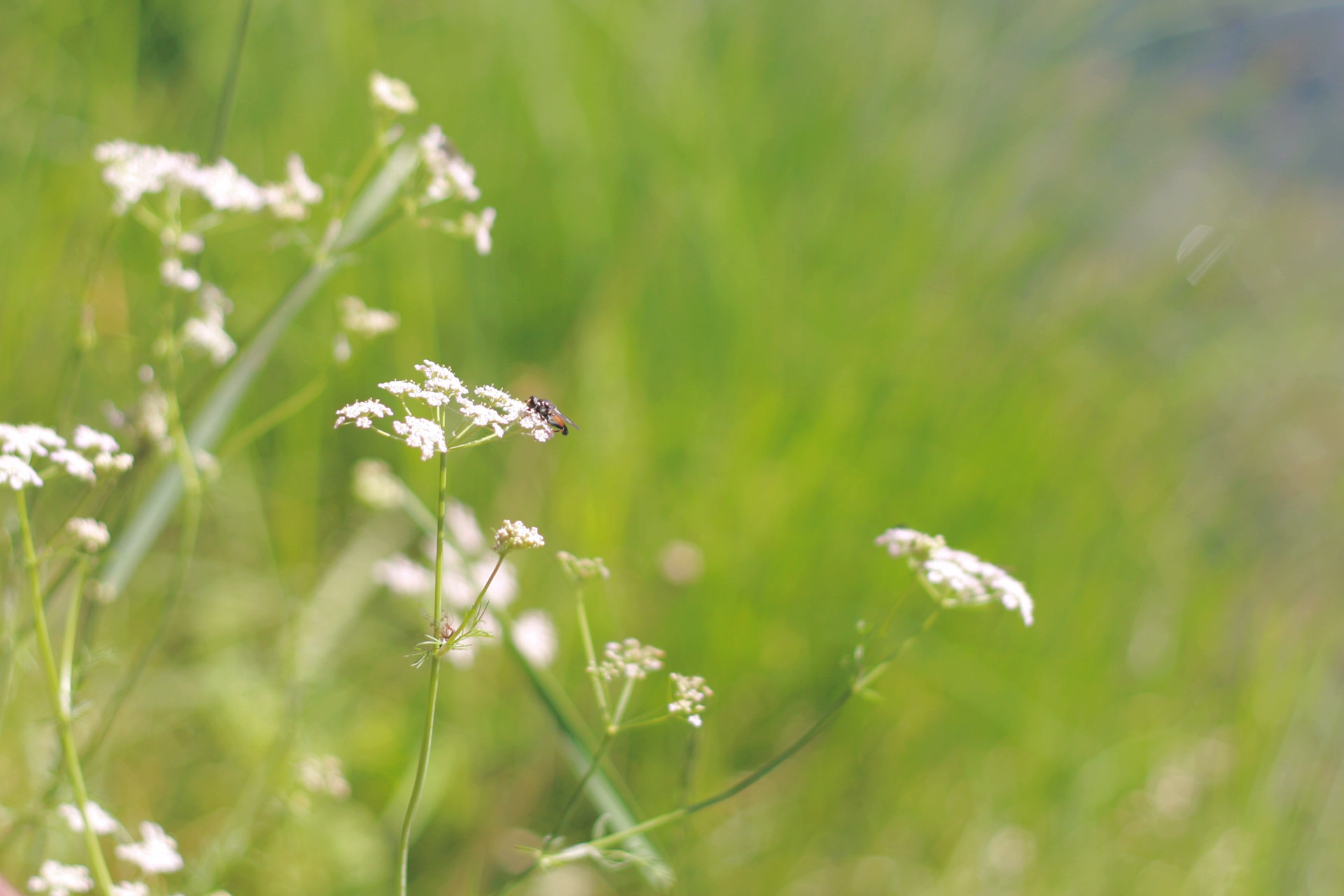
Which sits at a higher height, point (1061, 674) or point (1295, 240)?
point (1295, 240)

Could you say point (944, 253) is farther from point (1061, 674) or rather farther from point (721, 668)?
point (721, 668)

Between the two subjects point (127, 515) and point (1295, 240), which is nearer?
point (127, 515)

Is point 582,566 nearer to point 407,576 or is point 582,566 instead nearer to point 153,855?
point 153,855

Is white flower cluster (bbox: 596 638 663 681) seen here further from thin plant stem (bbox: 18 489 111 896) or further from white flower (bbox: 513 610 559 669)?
thin plant stem (bbox: 18 489 111 896)

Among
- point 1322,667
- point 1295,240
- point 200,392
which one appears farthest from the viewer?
point 1295,240

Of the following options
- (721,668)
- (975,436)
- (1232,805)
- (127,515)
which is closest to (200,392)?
(127,515)
